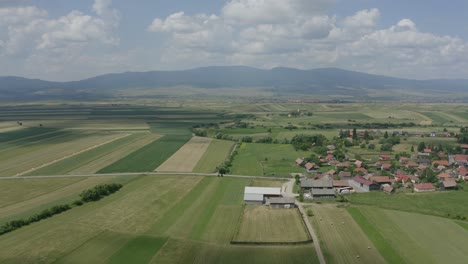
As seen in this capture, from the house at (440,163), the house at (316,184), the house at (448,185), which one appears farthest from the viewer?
the house at (440,163)

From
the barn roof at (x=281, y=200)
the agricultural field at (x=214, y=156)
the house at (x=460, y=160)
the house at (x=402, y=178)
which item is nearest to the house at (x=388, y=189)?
the house at (x=402, y=178)

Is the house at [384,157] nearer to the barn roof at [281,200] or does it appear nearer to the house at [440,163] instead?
the house at [440,163]

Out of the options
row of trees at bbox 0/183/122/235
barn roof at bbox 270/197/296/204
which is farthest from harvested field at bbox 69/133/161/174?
barn roof at bbox 270/197/296/204

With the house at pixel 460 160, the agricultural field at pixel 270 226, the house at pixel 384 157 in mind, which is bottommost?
the agricultural field at pixel 270 226

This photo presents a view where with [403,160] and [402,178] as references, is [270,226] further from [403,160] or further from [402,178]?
[403,160]

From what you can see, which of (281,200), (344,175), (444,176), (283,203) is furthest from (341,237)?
(444,176)

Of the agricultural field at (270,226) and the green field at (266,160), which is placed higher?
the green field at (266,160)

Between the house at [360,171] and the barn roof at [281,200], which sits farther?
the house at [360,171]
